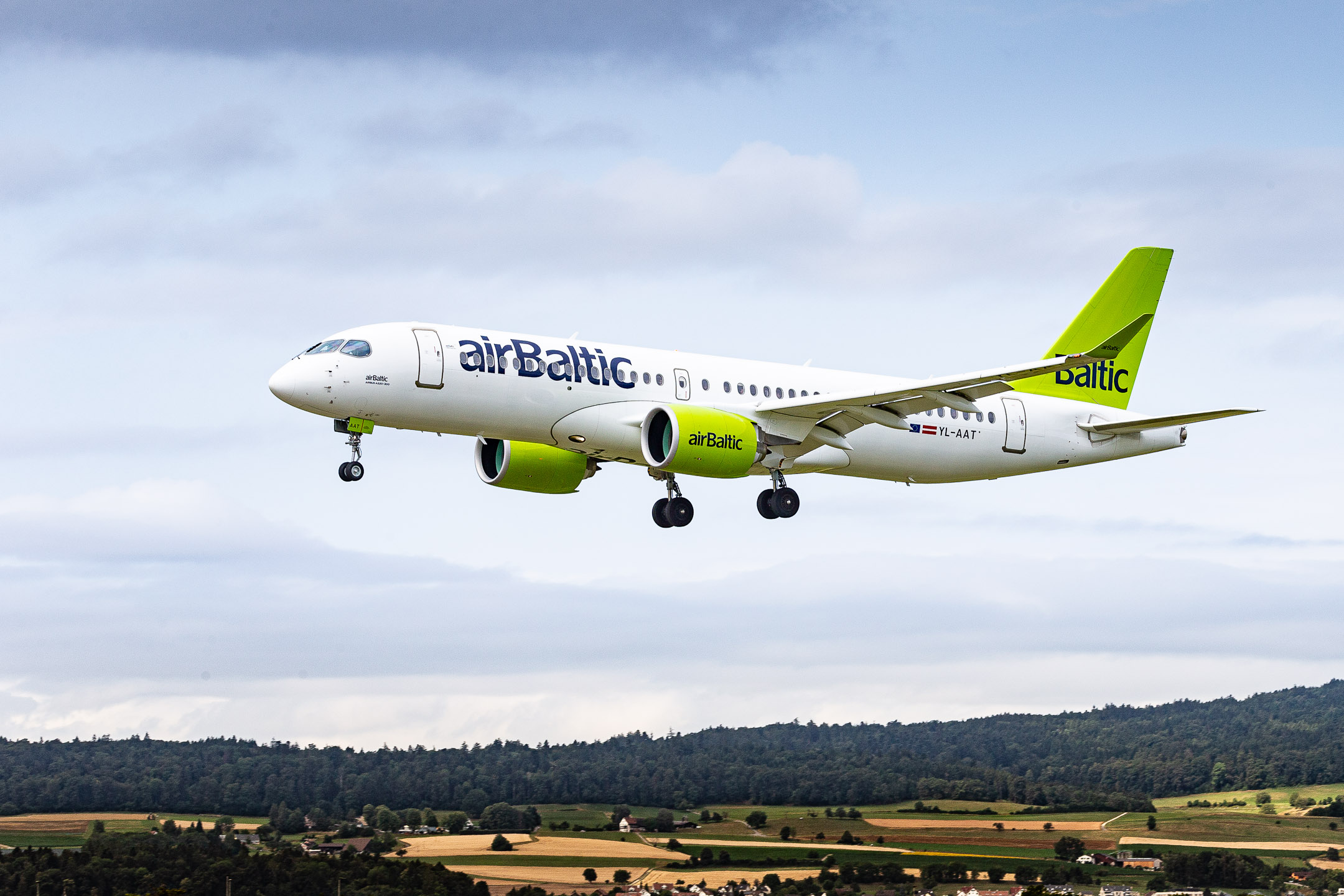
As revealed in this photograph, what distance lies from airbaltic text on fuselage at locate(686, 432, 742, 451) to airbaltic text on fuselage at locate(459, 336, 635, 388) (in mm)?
2655

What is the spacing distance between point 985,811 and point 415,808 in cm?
2822

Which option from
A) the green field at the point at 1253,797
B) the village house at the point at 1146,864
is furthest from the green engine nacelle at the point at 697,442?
the green field at the point at 1253,797

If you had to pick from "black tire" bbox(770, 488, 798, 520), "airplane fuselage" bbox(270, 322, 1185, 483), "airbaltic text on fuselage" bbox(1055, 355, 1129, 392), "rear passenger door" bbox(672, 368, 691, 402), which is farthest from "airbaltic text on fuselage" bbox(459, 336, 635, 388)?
"airbaltic text on fuselage" bbox(1055, 355, 1129, 392)

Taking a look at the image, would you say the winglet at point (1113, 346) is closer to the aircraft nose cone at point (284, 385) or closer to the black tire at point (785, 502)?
the black tire at point (785, 502)

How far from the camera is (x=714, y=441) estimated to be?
135ft

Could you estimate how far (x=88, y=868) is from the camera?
229 ft

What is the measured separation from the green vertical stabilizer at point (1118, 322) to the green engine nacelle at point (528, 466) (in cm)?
1793

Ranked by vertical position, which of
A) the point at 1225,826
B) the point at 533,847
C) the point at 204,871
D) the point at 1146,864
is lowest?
the point at 1146,864

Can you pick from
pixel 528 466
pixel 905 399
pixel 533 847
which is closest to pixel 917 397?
pixel 905 399

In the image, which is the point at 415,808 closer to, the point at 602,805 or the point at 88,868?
the point at 602,805

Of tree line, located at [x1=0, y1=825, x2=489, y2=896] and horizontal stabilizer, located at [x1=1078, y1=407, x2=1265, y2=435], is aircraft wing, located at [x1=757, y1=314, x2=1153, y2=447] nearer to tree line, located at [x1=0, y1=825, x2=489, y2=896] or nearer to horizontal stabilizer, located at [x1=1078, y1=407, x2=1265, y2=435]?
horizontal stabilizer, located at [x1=1078, y1=407, x2=1265, y2=435]

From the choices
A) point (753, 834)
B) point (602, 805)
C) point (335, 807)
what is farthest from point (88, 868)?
point (753, 834)

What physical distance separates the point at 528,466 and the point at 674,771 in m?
32.9

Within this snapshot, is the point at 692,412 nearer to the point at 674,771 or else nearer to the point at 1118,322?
the point at 1118,322
